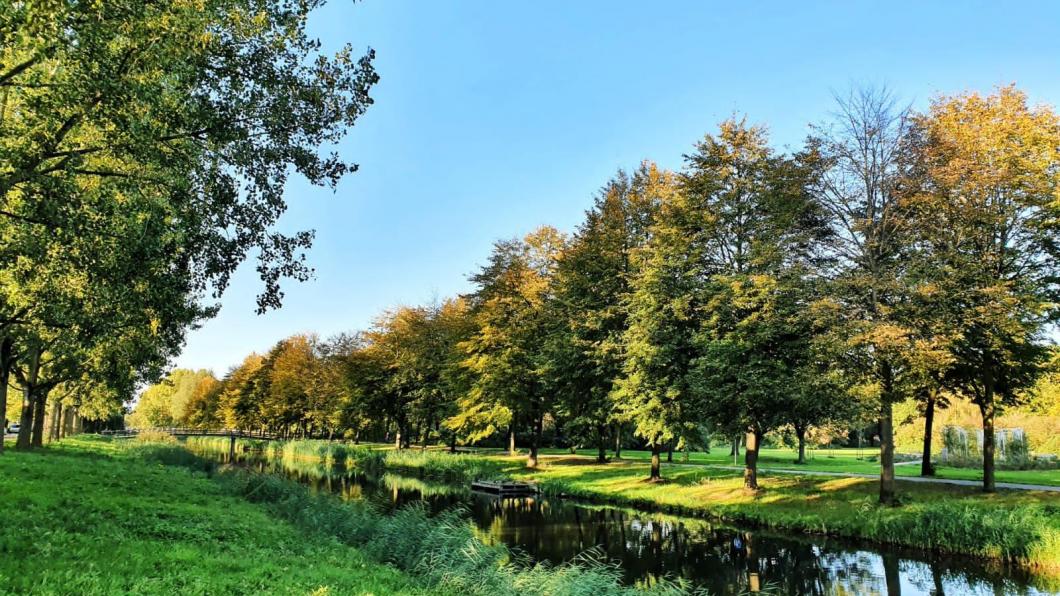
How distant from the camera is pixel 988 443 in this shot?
23.6 m

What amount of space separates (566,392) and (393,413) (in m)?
27.7

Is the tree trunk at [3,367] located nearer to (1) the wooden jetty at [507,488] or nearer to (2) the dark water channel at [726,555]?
(2) the dark water channel at [726,555]

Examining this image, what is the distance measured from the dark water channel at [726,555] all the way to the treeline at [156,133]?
29.8 feet

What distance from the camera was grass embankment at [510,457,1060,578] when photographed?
679 inches

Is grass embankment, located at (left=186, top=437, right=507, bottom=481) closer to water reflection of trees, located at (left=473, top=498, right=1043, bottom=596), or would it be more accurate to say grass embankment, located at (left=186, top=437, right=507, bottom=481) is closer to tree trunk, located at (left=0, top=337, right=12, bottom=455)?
water reflection of trees, located at (left=473, top=498, right=1043, bottom=596)

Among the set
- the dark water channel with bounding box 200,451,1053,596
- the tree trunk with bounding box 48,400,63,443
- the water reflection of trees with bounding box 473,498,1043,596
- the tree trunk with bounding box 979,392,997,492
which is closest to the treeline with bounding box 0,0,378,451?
the dark water channel with bounding box 200,451,1053,596

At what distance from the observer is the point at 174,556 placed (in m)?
10.4

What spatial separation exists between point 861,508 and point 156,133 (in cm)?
2386

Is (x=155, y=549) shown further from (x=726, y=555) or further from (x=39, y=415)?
(x=39, y=415)

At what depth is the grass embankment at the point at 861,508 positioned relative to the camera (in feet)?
56.5

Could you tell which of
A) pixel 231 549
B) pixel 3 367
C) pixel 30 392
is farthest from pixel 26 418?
pixel 231 549

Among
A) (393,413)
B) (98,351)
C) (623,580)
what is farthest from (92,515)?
(393,413)

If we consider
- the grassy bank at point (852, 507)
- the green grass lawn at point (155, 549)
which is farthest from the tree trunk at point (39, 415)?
the grassy bank at point (852, 507)

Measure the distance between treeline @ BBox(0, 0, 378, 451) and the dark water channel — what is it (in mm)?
9098
